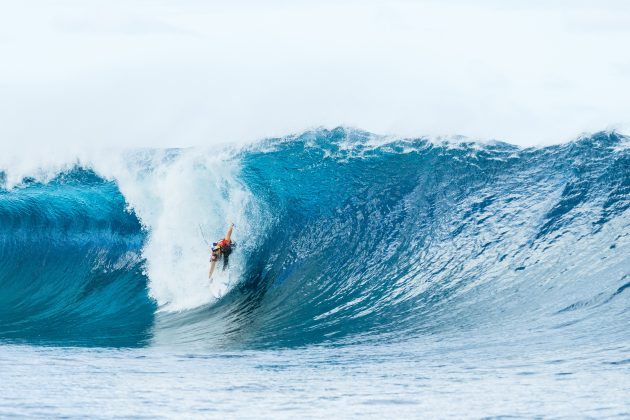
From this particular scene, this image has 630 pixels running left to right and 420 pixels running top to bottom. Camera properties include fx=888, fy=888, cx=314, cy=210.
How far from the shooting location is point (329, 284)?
547 inches

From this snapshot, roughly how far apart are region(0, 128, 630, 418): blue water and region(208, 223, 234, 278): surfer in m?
0.25

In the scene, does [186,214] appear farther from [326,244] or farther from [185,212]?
[326,244]

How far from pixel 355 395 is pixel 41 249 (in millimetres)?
9472

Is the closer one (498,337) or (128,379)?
(128,379)

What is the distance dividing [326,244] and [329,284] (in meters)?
1.18

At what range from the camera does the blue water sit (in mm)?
8738

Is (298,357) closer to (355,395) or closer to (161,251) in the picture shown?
(355,395)

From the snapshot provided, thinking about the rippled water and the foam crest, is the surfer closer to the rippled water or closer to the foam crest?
the foam crest

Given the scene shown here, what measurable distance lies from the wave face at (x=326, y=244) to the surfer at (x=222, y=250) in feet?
0.75

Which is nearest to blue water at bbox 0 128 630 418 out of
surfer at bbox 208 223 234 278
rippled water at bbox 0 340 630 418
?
rippled water at bbox 0 340 630 418

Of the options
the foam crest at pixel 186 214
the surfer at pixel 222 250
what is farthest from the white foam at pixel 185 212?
the surfer at pixel 222 250

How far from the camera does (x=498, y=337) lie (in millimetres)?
10766

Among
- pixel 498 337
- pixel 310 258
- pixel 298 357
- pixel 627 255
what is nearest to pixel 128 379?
pixel 298 357

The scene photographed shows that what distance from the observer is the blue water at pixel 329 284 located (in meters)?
8.74
